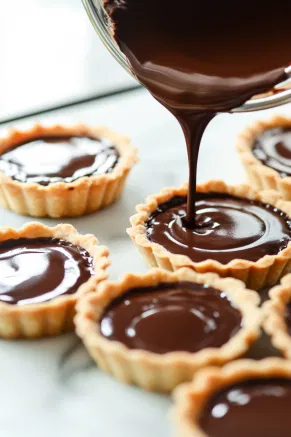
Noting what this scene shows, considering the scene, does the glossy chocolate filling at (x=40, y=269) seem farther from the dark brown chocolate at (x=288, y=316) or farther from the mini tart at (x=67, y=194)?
the dark brown chocolate at (x=288, y=316)

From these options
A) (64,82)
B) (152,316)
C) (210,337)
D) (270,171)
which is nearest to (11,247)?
(152,316)

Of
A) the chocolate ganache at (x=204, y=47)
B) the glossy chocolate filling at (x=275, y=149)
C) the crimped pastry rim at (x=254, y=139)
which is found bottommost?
the glossy chocolate filling at (x=275, y=149)

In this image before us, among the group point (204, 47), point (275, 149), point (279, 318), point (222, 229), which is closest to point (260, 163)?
point (275, 149)

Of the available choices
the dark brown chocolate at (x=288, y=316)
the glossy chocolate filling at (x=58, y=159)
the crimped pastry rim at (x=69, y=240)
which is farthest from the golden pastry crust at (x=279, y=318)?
the glossy chocolate filling at (x=58, y=159)

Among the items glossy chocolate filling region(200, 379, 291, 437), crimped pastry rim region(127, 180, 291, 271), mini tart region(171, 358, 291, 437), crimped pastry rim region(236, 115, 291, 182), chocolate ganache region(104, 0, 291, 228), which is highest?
chocolate ganache region(104, 0, 291, 228)

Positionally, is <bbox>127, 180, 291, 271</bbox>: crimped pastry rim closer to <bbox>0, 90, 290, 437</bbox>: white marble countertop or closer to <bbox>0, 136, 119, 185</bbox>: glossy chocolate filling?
<bbox>0, 90, 290, 437</bbox>: white marble countertop

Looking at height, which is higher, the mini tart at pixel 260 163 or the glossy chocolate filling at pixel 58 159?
the glossy chocolate filling at pixel 58 159

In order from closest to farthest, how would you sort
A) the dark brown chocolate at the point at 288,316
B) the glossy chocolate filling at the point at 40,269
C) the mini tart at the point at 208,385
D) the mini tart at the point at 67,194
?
the mini tart at the point at 208,385, the dark brown chocolate at the point at 288,316, the glossy chocolate filling at the point at 40,269, the mini tart at the point at 67,194

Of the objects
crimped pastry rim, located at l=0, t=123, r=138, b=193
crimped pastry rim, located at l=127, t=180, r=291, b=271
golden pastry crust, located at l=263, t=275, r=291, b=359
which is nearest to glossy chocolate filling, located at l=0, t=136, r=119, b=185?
crimped pastry rim, located at l=0, t=123, r=138, b=193
